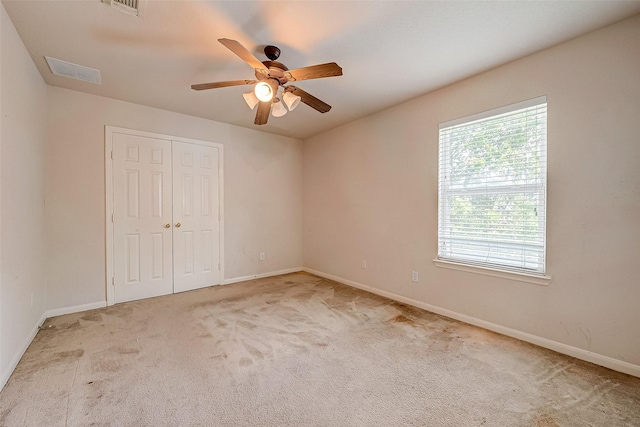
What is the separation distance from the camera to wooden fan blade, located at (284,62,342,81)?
75.0 inches

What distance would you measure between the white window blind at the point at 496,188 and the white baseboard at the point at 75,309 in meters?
4.09

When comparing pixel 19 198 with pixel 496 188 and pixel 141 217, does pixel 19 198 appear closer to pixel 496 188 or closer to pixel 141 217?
pixel 141 217

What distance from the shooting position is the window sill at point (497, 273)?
2.34m

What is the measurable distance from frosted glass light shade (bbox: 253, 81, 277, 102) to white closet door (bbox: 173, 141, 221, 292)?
2.24 meters

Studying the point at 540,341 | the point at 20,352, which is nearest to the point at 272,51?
the point at 20,352

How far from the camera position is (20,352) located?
2.14 meters

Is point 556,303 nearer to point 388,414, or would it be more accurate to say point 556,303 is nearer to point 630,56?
point 388,414

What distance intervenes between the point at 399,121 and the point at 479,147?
3.54 ft

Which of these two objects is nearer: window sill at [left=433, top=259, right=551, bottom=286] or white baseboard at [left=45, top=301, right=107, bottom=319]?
window sill at [left=433, top=259, right=551, bottom=286]

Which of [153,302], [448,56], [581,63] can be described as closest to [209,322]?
[153,302]

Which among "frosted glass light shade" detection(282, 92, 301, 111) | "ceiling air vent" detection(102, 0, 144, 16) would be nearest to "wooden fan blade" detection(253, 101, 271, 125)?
"frosted glass light shade" detection(282, 92, 301, 111)

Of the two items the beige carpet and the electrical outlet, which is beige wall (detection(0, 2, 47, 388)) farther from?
the electrical outlet

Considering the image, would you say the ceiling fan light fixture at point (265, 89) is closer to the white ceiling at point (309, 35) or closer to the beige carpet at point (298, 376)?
the white ceiling at point (309, 35)

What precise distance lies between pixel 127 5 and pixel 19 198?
69.6 inches
